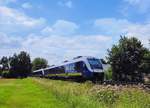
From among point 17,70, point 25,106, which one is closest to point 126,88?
point 25,106

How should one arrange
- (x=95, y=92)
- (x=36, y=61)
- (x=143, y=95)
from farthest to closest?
(x=36, y=61)
(x=95, y=92)
(x=143, y=95)

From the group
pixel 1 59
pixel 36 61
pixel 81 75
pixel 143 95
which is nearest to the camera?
pixel 143 95

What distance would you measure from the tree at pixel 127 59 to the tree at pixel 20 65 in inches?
3757

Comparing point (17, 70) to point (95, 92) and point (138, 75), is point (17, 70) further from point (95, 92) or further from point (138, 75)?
point (95, 92)

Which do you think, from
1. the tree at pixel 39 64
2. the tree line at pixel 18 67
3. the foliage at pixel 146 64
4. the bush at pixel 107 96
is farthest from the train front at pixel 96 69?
the tree at pixel 39 64

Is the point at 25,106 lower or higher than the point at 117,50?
lower

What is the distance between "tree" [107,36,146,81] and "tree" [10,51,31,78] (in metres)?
95.4

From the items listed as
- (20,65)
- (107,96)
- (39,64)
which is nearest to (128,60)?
(107,96)

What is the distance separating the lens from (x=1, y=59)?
178 m

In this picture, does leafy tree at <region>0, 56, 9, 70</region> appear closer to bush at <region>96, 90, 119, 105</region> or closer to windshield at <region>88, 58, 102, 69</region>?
windshield at <region>88, 58, 102, 69</region>

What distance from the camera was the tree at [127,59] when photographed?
5994cm

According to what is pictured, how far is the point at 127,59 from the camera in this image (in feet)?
200

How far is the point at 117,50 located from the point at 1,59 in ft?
399

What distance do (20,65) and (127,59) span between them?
102622 millimetres
